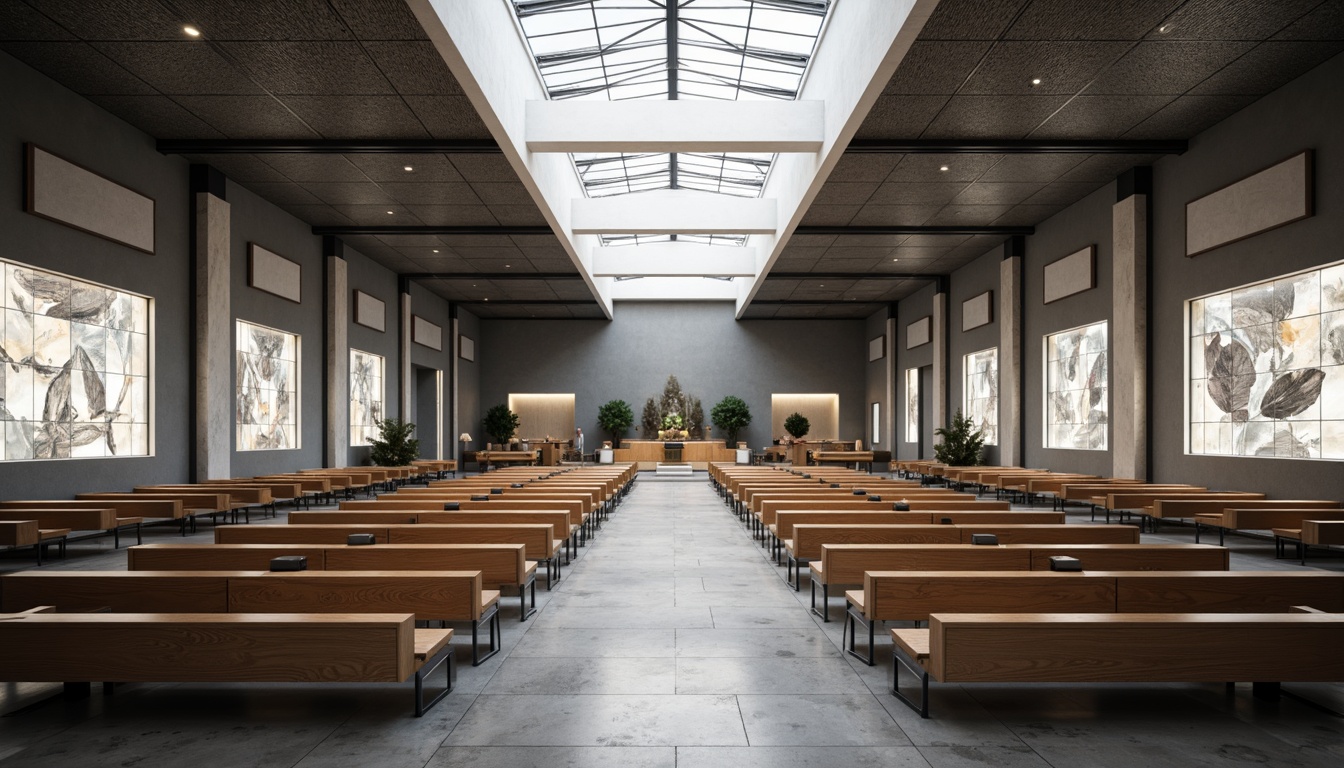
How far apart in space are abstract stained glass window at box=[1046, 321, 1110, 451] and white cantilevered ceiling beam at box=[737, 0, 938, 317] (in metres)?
5.37

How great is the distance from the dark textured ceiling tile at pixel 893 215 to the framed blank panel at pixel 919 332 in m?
7.10

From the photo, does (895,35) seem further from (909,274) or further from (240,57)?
(909,274)

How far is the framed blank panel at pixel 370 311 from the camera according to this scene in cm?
1773

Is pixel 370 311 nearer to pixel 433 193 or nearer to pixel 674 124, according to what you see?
pixel 433 193

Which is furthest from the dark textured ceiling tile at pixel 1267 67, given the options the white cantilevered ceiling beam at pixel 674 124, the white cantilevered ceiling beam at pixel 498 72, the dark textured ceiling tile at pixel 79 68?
the dark textured ceiling tile at pixel 79 68

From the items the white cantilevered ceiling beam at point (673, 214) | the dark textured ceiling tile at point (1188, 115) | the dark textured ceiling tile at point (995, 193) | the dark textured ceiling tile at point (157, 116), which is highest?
the white cantilevered ceiling beam at point (673, 214)

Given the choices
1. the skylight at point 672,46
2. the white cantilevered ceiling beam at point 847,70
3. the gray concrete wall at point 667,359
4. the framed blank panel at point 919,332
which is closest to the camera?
the white cantilevered ceiling beam at point 847,70

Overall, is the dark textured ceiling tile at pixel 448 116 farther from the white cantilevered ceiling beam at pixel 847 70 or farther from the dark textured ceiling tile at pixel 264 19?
the white cantilevered ceiling beam at pixel 847 70

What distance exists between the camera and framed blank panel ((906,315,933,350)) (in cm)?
2216

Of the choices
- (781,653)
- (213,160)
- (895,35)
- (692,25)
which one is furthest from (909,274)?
(781,653)

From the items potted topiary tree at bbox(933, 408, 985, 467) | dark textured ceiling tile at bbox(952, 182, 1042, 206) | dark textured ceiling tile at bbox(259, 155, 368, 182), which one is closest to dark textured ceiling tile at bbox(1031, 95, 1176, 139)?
dark textured ceiling tile at bbox(952, 182, 1042, 206)

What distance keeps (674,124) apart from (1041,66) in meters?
4.69

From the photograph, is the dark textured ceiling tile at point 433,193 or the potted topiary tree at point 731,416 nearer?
the dark textured ceiling tile at point 433,193

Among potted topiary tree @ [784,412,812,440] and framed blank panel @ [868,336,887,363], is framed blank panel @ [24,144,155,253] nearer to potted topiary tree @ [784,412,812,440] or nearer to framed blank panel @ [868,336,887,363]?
potted topiary tree @ [784,412,812,440]
